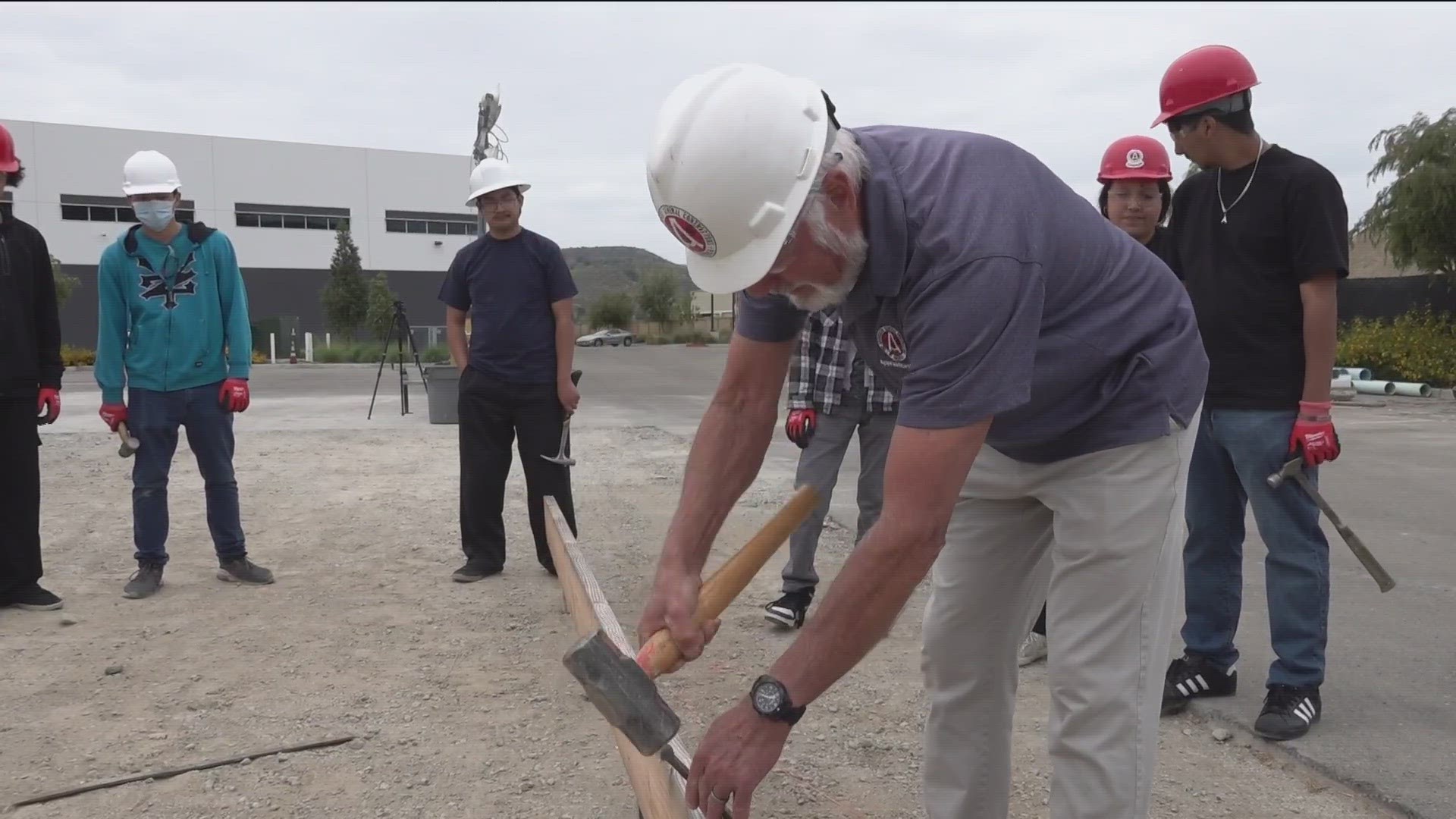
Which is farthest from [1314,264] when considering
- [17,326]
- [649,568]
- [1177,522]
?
Answer: [17,326]

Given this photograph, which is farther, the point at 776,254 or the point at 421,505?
the point at 421,505

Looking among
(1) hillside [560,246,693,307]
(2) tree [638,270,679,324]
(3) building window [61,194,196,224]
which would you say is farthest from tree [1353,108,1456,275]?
(1) hillside [560,246,693,307]

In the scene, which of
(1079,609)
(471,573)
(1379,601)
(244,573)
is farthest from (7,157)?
(1379,601)

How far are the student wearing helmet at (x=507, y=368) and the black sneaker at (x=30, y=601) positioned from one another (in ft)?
5.66

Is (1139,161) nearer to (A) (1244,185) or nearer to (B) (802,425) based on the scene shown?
(A) (1244,185)

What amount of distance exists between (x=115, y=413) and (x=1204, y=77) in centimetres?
469

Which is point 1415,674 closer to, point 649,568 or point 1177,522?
point 1177,522

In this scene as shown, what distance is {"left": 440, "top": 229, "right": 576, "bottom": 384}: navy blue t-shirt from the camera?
4996 mm

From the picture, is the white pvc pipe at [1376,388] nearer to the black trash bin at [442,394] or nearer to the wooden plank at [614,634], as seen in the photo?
the black trash bin at [442,394]

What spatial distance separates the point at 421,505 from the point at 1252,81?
18.4 feet

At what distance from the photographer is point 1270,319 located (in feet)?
10.5

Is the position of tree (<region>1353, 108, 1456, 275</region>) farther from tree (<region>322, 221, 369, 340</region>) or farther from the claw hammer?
tree (<region>322, 221, 369, 340</region>)

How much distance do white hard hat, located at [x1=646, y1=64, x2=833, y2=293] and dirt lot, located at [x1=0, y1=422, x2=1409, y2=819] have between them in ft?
5.64

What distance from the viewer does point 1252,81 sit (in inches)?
119
